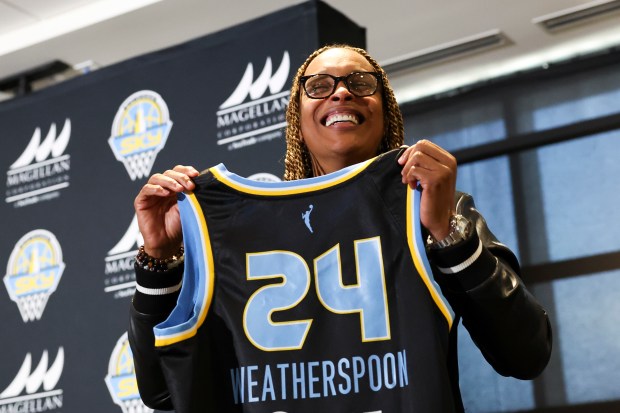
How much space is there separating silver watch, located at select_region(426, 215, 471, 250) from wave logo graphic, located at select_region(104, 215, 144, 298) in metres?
1.86

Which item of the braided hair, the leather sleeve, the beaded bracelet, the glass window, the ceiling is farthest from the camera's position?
the glass window

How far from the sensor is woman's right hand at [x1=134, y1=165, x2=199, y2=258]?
54.0 inches

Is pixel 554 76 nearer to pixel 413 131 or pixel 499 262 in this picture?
pixel 413 131

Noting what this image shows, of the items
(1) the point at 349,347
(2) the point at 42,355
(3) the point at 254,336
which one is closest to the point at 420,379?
(1) the point at 349,347

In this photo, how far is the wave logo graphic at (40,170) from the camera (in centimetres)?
323

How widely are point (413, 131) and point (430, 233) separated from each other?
4.34m

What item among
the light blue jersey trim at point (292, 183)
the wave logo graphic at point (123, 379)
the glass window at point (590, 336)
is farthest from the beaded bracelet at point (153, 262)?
the glass window at point (590, 336)

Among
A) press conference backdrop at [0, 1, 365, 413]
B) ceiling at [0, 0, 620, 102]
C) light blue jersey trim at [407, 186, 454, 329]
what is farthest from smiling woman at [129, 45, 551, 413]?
ceiling at [0, 0, 620, 102]

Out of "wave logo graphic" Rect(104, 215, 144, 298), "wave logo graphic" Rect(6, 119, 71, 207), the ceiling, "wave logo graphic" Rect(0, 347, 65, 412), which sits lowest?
"wave logo graphic" Rect(0, 347, 65, 412)

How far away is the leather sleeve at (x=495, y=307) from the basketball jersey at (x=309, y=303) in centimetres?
4

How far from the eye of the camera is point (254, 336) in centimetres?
131

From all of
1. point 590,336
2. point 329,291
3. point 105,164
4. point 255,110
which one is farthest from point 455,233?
point 590,336

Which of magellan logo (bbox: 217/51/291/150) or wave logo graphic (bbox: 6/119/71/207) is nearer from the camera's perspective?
Answer: magellan logo (bbox: 217/51/291/150)

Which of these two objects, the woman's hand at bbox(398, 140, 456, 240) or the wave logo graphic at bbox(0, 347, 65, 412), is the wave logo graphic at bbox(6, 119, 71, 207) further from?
the woman's hand at bbox(398, 140, 456, 240)
